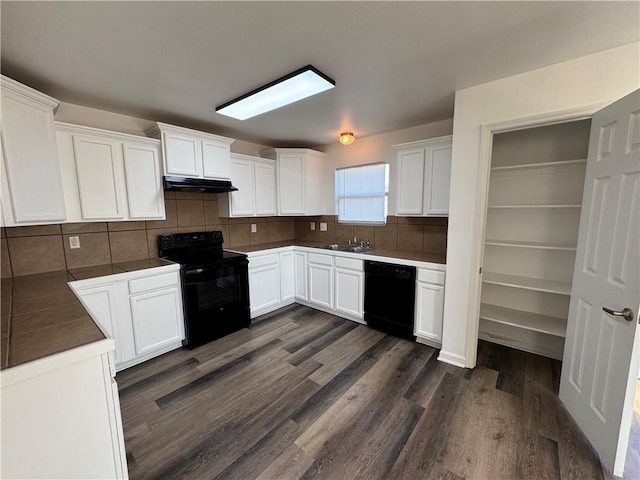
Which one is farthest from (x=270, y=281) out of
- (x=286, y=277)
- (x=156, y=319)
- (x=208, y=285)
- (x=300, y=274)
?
(x=156, y=319)

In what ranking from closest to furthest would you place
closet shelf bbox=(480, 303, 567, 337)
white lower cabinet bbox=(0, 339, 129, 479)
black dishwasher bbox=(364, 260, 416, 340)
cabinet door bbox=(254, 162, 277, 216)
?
white lower cabinet bbox=(0, 339, 129, 479), closet shelf bbox=(480, 303, 567, 337), black dishwasher bbox=(364, 260, 416, 340), cabinet door bbox=(254, 162, 277, 216)

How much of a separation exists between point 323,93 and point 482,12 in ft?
3.97

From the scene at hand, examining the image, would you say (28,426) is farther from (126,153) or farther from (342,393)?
(126,153)

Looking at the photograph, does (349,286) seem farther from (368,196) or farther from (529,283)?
(529,283)

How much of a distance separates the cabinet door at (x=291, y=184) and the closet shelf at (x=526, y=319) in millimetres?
2679

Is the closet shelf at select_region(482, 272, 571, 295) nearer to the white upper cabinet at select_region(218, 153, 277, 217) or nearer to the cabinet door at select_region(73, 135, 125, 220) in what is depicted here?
the white upper cabinet at select_region(218, 153, 277, 217)

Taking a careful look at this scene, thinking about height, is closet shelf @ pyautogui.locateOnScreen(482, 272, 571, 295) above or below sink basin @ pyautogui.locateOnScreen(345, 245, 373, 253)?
below

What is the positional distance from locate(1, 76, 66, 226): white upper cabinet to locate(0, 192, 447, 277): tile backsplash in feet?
1.74

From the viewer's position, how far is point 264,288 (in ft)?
11.6

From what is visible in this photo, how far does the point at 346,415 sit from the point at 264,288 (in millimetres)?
1981

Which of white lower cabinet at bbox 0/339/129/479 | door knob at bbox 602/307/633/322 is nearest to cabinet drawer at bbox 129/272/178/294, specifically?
white lower cabinet at bbox 0/339/129/479

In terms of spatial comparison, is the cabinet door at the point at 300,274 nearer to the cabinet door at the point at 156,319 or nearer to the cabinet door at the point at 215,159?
the cabinet door at the point at 215,159

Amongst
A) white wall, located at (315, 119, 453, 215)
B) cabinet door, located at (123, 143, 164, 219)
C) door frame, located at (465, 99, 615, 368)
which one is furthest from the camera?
white wall, located at (315, 119, 453, 215)

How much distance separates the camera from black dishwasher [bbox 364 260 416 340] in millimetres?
2799
